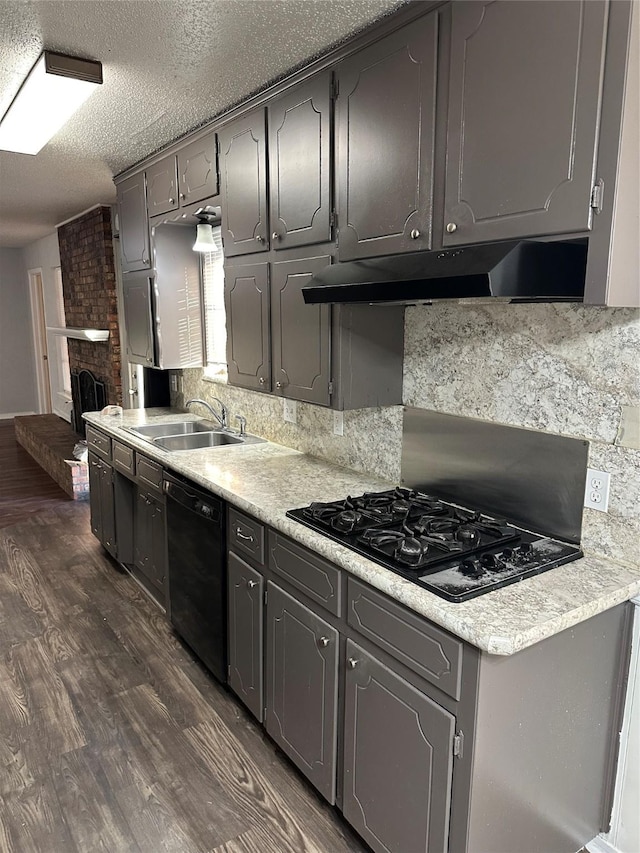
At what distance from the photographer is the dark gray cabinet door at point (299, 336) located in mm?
2316

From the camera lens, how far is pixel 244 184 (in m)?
2.69

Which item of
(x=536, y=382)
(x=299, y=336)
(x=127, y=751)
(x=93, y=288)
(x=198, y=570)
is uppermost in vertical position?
(x=93, y=288)

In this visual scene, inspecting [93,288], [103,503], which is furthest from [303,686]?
[93,288]

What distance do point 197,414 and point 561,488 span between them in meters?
2.78

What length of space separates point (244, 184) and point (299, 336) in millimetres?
795

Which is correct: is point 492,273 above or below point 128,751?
above

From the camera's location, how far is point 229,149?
2777 mm

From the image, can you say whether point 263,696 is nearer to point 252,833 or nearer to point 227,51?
point 252,833

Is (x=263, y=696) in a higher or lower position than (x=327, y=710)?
lower

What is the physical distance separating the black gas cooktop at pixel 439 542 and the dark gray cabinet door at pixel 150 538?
133cm

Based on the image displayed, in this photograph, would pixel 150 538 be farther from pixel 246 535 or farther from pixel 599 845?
pixel 599 845

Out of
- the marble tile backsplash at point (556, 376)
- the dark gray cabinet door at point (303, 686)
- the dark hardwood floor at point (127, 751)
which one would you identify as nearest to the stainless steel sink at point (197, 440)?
the dark hardwood floor at point (127, 751)

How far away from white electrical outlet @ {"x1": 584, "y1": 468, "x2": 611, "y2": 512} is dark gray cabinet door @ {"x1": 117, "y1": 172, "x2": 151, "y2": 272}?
9.60 ft

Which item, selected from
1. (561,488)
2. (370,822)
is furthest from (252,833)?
(561,488)
